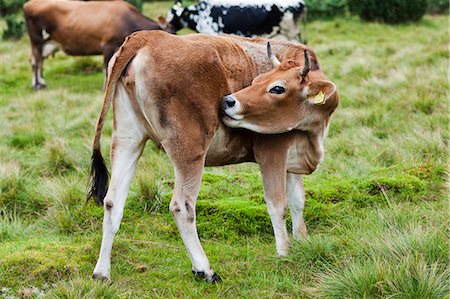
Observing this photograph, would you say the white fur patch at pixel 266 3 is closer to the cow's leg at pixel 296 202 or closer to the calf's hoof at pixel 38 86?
the calf's hoof at pixel 38 86

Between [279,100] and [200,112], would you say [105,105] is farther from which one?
[279,100]

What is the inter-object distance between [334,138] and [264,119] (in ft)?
12.3

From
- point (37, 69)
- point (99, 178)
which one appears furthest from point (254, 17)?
point (99, 178)

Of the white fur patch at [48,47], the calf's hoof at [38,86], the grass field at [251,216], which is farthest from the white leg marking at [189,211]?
A: the white fur patch at [48,47]

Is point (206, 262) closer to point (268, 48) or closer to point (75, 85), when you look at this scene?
point (268, 48)

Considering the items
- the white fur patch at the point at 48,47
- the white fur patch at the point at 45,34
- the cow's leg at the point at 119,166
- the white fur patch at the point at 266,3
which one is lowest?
the white fur patch at the point at 48,47

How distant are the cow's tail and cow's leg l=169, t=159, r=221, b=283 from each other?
65cm

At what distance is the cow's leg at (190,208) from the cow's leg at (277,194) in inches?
22.0

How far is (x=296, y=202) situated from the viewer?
561 cm

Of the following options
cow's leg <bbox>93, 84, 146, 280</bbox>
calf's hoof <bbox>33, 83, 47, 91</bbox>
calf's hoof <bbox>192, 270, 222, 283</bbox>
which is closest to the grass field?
calf's hoof <bbox>192, 270, 222, 283</bbox>

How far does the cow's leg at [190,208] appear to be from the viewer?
483 centimetres

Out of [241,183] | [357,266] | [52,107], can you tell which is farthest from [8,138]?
[357,266]

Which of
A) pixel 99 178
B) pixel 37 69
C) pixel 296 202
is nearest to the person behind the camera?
pixel 99 178

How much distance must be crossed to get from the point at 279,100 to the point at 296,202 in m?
1.04
